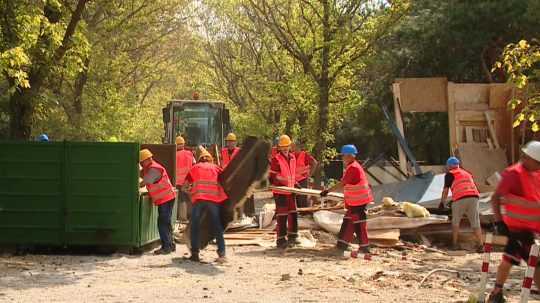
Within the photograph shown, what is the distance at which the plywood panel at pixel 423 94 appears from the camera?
23.4 metres

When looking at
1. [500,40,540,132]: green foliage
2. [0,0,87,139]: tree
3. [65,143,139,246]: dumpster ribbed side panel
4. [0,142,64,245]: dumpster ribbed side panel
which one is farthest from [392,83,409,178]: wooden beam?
[0,142,64,245]: dumpster ribbed side panel

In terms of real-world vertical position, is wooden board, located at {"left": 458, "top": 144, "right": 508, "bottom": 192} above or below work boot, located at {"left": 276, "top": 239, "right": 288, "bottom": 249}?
above

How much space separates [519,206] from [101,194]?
271 inches

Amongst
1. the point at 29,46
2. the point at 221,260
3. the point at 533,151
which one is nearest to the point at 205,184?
the point at 221,260

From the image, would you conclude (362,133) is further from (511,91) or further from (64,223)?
(64,223)

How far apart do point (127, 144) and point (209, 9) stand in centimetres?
2929

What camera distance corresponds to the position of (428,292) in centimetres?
1034

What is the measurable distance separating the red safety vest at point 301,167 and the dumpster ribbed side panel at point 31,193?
5.94m

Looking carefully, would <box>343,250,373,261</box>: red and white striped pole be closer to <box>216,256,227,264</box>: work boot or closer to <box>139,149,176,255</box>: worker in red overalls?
<box>216,256,227,264</box>: work boot

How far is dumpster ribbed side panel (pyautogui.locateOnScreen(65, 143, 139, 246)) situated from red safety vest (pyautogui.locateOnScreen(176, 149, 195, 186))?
5166mm

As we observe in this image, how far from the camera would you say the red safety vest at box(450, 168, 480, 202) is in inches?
609

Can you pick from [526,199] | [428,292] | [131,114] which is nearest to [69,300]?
[428,292]

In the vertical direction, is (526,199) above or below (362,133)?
below

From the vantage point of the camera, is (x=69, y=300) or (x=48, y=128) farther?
(x=48, y=128)
